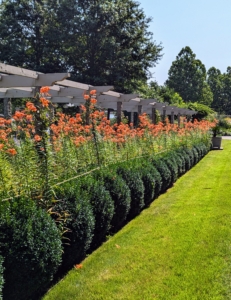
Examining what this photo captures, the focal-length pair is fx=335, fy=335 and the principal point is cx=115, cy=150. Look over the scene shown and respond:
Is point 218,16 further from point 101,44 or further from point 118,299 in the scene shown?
point 101,44

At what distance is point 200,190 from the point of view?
6.72m

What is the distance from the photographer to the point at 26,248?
7.84 ft

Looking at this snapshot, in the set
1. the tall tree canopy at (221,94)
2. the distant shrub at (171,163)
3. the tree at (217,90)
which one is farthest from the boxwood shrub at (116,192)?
the tree at (217,90)

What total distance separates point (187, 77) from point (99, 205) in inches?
1551

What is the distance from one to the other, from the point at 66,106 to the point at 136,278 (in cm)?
1469

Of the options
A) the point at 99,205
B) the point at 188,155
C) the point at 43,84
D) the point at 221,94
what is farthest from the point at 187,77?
the point at 99,205

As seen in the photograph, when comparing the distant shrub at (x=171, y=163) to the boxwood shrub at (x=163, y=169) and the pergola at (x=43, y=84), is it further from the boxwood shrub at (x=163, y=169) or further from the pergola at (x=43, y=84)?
the pergola at (x=43, y=84)

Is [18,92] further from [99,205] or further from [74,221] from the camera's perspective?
[74,221]

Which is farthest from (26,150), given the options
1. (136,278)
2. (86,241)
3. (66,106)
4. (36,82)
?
(66,106)

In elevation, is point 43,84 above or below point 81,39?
below

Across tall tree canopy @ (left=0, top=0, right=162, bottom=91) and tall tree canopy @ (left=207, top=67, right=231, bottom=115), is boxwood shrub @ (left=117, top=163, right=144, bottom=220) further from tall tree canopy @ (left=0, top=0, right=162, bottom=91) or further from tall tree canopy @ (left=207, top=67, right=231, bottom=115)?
tall tree canopy @ (left=207, top=67, right=231, bottom=115)

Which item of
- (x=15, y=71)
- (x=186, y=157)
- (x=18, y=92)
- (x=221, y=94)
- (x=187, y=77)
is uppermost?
(x=187, y=77)

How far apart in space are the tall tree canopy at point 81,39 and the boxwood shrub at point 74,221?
1443 centimetres

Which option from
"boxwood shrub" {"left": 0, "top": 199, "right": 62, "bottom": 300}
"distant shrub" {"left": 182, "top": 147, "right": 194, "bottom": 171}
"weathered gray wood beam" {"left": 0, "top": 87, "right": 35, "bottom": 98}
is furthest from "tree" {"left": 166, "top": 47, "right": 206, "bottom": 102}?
"boxwood shrub" {"left": 0, "top": 199, "right": 62, "bottom": 300}
